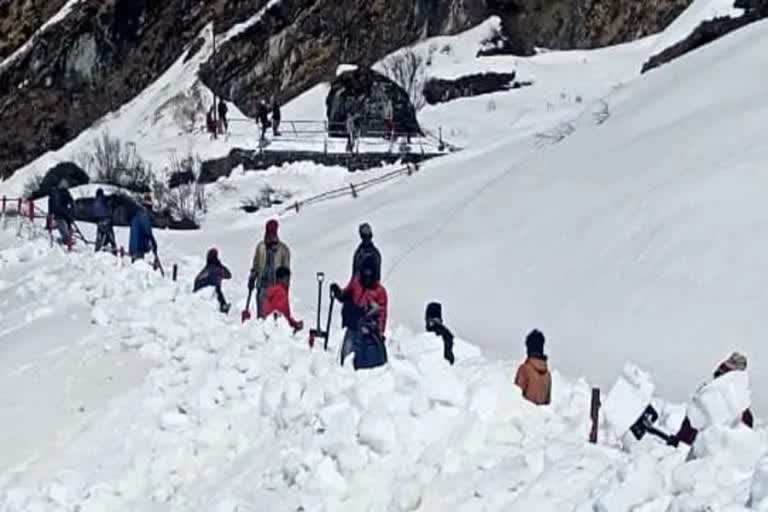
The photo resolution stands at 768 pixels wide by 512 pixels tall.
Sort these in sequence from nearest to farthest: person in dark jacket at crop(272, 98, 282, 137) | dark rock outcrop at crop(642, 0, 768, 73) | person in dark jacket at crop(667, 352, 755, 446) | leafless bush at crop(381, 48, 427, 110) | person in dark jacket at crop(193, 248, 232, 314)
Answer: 1. person in dark jacket at crop(667, 352, 755, 446)
2. person in dark jacket at crop(193, 248, 232, 314)
3. dark rock outcrop at crop(642, 0, 768, 73)
4. person in dark jacket at crop(272, 98, 282, 137)
5. leafless bush at crop(381, 48, 427, 110)

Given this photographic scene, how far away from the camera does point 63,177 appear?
4350 cm

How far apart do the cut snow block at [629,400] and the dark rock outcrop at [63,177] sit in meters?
34.7

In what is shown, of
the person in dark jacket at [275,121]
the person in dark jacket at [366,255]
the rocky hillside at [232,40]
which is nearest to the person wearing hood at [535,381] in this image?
the person in dark jacket at [366,255]

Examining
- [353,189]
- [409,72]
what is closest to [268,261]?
A: [353,189]

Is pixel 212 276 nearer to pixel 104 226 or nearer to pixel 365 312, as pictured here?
pixel 365 312

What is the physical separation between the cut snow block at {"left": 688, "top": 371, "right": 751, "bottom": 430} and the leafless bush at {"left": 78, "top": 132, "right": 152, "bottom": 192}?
1327 inches

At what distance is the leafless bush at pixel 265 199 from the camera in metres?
36.2

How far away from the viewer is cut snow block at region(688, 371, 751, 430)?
24.1ft

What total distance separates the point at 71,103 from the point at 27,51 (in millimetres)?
3427

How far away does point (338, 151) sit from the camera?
4025cm

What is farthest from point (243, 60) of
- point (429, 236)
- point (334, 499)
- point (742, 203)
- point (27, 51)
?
point (334, 499)

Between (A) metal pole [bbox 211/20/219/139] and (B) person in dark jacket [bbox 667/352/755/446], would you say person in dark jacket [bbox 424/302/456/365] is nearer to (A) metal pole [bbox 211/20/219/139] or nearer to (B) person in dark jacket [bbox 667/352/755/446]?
(B) person in dark jacket [bbox 667/352/755/446]

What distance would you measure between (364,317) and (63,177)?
3299 cm

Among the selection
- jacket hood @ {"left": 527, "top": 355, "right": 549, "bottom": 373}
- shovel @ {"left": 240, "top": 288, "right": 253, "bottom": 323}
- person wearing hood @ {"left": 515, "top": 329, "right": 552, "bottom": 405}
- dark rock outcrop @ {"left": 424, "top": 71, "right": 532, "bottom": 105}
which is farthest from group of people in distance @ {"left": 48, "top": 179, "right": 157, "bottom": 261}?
dark rock outcrop @ {"left": 424, "top": 71, "right": 532, "bottom": 105}
